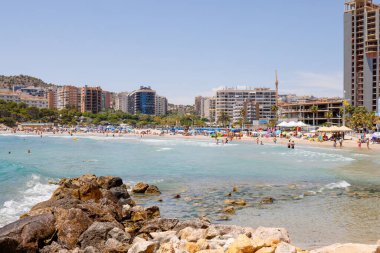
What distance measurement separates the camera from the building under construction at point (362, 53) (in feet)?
338

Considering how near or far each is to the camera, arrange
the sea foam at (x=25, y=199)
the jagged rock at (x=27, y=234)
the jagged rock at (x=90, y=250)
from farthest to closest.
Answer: the sea foam at (x=25, y=199)
the jagged rock at (x=90, y=250)
the jagged rock at (x=27, y=234)

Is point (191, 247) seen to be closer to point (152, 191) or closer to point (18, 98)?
point (152, 191)

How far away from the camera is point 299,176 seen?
2717 cm

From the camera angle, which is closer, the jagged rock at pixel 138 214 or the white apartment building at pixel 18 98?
the jagged rock at pixel 138 214

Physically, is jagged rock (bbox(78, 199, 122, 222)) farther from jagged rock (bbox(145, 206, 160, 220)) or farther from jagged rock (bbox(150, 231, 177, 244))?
jagged rock (bbox(150, 231, 177, 244))

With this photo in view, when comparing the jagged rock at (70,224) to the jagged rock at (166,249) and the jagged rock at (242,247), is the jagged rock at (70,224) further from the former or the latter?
the jagged rock at (242,247)

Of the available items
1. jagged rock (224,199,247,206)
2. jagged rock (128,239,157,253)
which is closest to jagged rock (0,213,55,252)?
jagged rock (128,239,157,253)

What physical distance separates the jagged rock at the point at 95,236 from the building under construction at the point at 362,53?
104m

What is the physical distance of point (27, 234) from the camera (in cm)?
969

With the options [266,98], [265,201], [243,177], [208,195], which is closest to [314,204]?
[265,201]

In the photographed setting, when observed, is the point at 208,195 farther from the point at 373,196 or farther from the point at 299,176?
the point at 299,176

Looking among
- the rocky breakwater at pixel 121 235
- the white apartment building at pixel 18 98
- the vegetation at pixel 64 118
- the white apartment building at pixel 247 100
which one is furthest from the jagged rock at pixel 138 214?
the white apartment building at pixel 18 98

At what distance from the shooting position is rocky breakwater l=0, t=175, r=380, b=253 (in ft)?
26.6

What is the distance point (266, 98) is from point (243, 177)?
150553 millimetres
